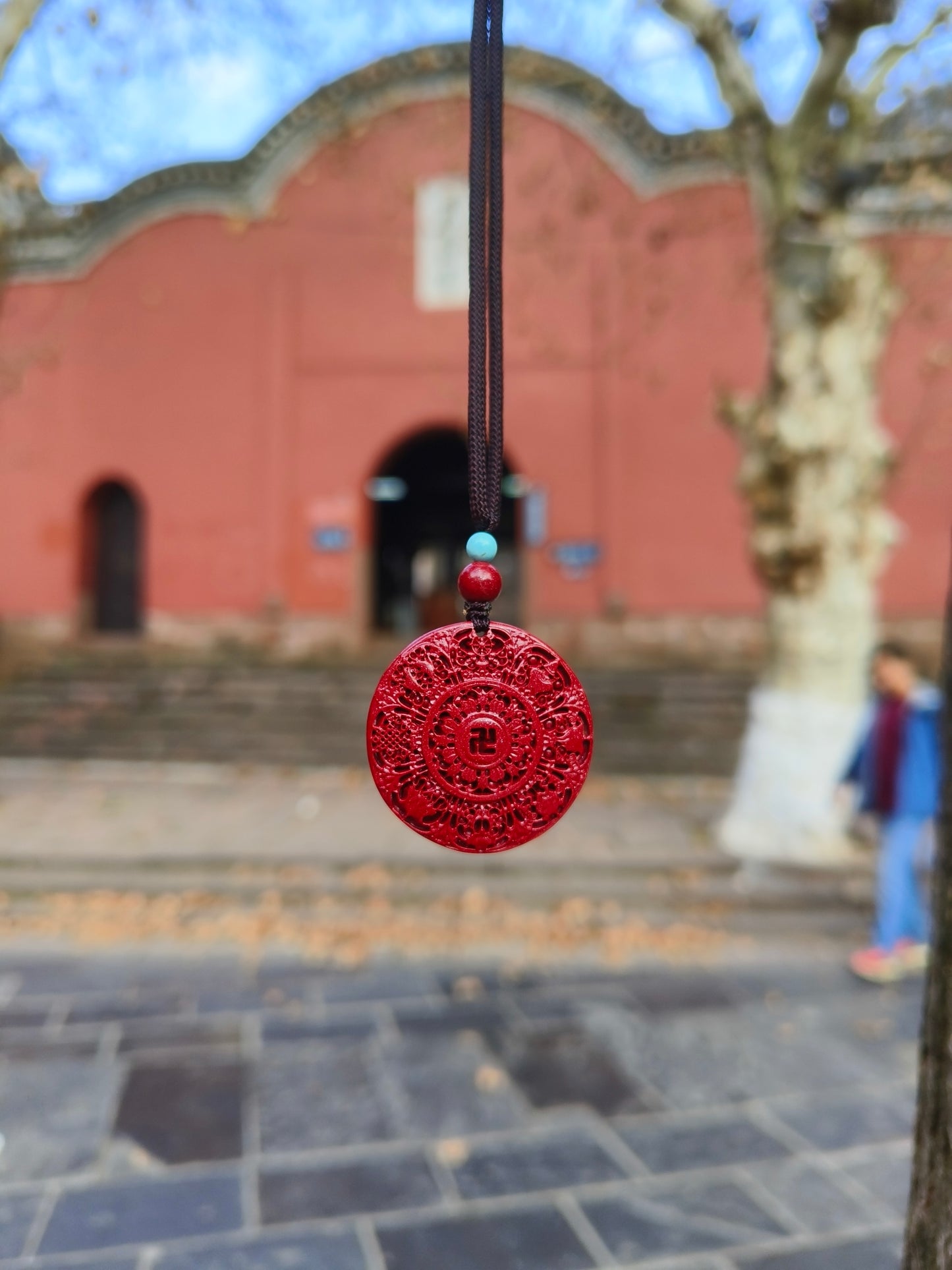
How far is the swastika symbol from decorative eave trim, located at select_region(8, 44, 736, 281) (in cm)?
1195

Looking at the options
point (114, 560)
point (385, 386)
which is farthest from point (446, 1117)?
point (114, 560)

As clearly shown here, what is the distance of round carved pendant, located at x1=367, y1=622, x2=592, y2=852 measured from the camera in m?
1.44

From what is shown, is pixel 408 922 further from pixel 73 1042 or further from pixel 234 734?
pixel 234 734

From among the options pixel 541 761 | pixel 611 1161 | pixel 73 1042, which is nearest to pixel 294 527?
pixel 73 1042

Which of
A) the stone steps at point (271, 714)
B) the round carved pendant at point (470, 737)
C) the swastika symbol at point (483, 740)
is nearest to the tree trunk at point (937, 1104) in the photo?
the round carved pendant at point (470, 737)

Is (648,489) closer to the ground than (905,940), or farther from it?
farther from it

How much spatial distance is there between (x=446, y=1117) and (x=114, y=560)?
493 inches

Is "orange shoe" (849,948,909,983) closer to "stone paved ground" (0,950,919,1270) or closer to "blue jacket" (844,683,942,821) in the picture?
"stone paved ground" (0,950,919,1270)

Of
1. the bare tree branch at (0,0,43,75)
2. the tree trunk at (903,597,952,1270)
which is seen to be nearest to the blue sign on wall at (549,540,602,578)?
the bare tree branch at (0,0,43,75)

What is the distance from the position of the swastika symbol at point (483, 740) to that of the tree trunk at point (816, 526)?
5400 millimetres

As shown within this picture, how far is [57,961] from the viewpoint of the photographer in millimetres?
4836

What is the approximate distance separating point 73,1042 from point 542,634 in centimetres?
930

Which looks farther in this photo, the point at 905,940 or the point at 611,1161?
the point at 905,940

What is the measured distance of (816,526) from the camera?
20.7ft
